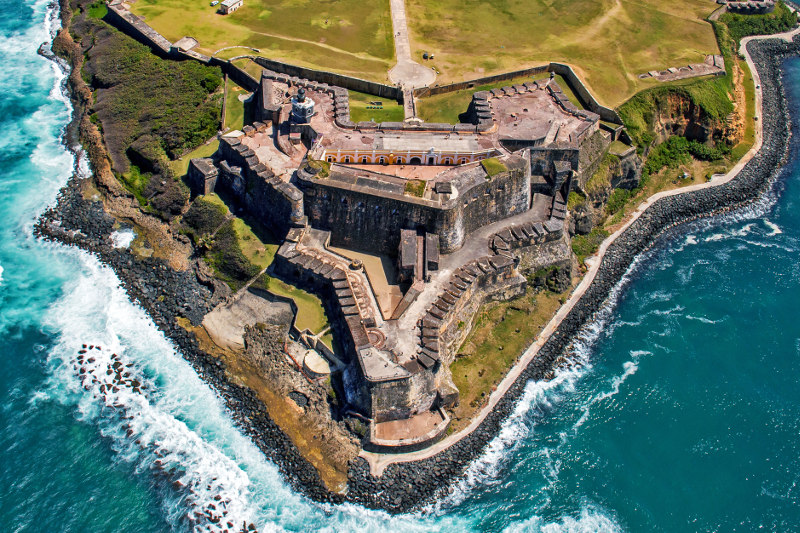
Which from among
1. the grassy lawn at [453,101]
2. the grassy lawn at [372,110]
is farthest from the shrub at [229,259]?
the grassy lawn at [453,101]

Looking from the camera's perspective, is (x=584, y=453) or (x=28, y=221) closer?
(x=584, y=453)

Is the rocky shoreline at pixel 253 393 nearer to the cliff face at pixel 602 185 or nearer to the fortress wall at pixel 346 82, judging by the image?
the cliff face at pixel 602 185

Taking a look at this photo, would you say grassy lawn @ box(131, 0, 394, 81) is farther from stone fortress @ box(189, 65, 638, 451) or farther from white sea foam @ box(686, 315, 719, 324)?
white sea foam @ box(686, 315, 719, 324)

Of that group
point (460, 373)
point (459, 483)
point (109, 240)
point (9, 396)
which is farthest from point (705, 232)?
point (9, 396)

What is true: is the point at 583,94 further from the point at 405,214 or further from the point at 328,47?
the point at 328,47

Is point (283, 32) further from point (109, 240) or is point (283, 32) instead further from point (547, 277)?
point (547, 277)
